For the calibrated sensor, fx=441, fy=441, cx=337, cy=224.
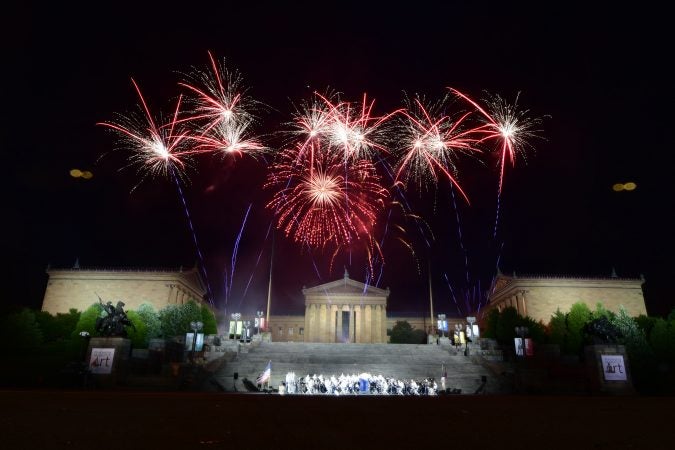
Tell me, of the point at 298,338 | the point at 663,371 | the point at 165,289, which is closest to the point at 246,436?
the point at 663,371

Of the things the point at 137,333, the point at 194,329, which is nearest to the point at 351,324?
the point at 137,333

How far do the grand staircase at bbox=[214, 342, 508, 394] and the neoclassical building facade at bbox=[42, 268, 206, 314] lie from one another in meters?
34.9

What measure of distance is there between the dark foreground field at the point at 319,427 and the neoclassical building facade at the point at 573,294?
205ft

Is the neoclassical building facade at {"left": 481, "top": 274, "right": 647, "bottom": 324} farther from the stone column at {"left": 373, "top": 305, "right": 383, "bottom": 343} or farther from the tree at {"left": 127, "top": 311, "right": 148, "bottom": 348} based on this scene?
the tree at {"left": 127, "top": 311, "right": 148, "bottom": 348}

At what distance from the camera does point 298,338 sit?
8331cm

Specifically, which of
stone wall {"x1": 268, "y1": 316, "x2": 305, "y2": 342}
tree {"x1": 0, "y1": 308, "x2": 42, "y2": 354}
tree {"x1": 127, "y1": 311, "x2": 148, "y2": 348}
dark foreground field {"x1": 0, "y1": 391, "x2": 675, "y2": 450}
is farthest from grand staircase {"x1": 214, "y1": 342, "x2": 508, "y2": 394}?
stone wall {"x1": 268, "y1": 316, "x2": 305, "y2": 342}

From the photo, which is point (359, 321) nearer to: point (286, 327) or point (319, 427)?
point (286, 327)

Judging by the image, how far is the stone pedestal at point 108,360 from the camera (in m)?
20.8

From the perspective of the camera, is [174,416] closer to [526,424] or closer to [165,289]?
[526,424]

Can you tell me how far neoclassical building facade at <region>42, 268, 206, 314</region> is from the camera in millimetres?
63709

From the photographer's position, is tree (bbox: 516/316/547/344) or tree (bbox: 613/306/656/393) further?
tree (bbox: 516/316/547/344)

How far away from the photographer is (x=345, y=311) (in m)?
76.8

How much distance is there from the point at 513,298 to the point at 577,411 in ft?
219

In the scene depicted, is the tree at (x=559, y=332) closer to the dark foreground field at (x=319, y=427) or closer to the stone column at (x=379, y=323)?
the dark foreground field at (x=319, y=427)
